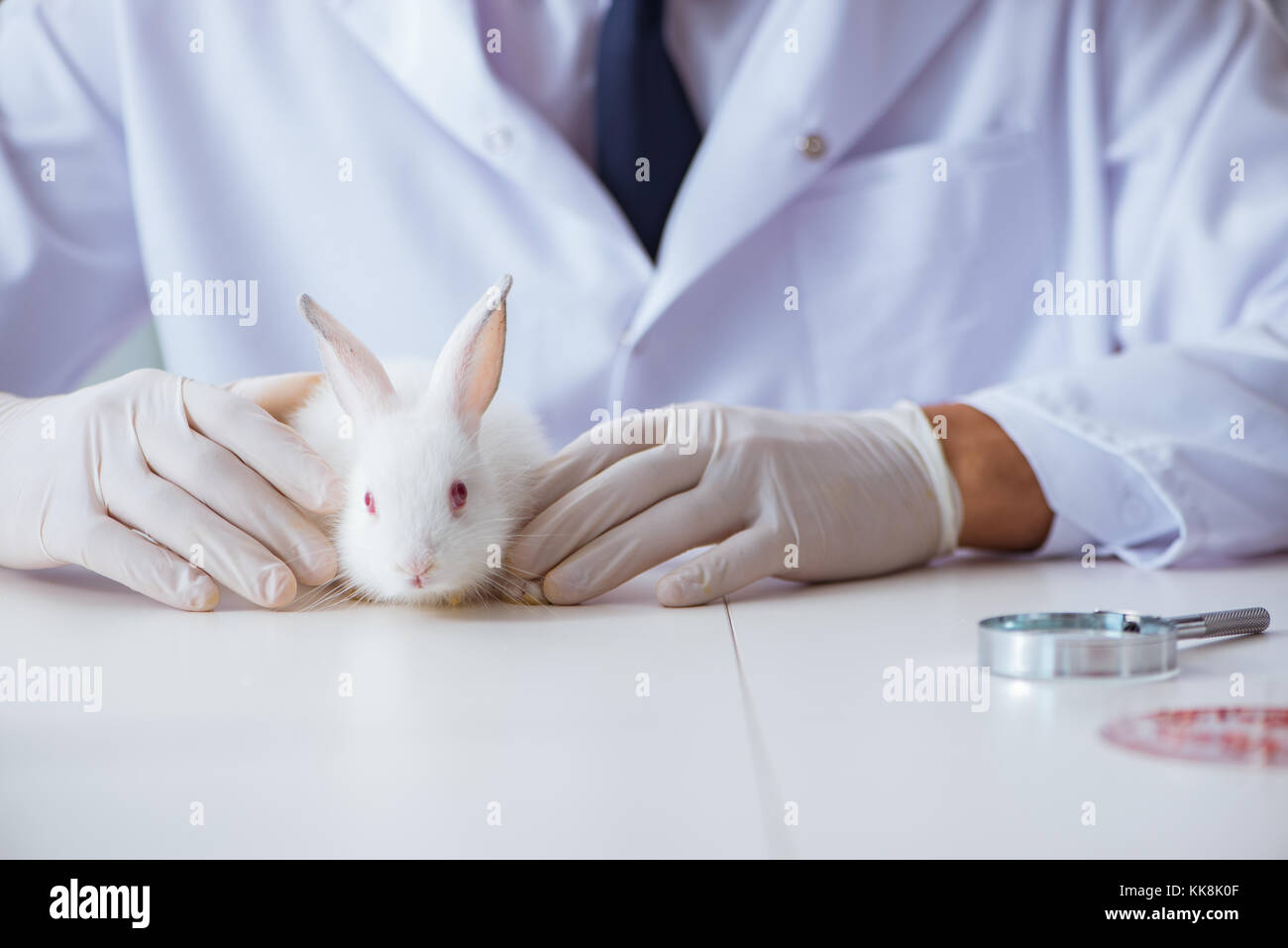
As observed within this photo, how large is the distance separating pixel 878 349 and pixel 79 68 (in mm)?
1258

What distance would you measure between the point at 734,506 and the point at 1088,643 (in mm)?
409

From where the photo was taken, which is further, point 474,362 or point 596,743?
point 474,362

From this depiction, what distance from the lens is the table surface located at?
1.50 feet

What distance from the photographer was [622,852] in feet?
1.45

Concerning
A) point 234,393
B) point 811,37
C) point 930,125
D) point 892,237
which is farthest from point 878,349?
point 234,393

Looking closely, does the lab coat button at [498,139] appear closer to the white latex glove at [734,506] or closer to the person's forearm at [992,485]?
the white latex glove at [734,506]

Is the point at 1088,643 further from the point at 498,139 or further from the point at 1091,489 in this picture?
the point at 498,139

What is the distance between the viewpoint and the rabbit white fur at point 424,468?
87 cm

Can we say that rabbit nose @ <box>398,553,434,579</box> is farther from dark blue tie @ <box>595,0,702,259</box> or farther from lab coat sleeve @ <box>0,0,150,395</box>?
lab coat sleeve @ <box>0,0,150,395</box>

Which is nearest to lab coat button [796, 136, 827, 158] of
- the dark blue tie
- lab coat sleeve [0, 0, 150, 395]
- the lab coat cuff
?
the dark blue tie

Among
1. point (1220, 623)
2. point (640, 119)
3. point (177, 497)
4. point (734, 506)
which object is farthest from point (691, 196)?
point (1220, 623)

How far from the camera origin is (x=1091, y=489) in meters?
1.14

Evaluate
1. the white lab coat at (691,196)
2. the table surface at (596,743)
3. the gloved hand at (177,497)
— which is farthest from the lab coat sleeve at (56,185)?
the table surface at (596,743)

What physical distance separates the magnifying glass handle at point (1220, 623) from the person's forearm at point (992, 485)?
0.36m
